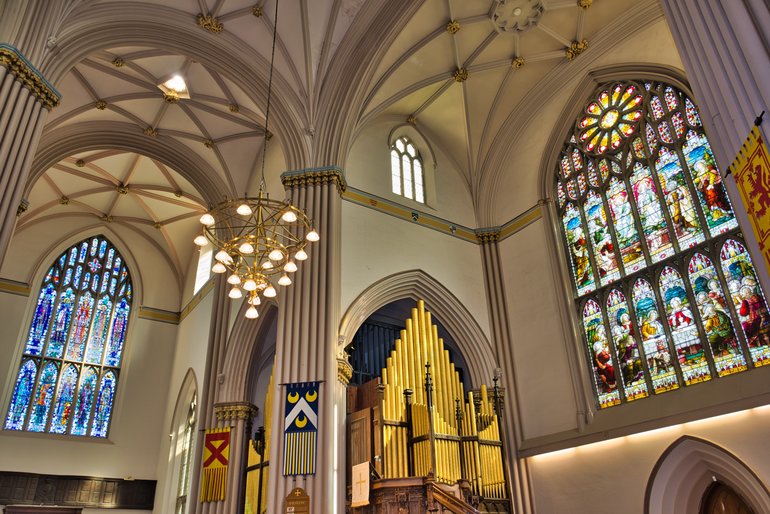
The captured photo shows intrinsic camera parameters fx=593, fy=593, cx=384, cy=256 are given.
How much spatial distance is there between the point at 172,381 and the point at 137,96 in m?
8.77

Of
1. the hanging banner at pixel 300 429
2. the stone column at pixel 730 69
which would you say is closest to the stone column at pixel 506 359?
the hanging banner at pixel 300 429

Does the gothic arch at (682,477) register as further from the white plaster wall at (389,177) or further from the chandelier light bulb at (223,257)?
the chandelier light bulb at (223,257)

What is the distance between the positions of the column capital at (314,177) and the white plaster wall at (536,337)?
4365 mm

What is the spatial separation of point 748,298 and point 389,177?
292 inches

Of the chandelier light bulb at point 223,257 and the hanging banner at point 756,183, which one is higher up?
the chandelier light bulb at point 223,257

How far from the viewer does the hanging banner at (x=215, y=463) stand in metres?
11.8

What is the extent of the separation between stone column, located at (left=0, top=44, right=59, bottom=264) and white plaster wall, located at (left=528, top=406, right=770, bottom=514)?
9.53m

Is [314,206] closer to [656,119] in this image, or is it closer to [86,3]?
[86,3]

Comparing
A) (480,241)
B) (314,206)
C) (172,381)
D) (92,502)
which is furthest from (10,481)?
(480,241)

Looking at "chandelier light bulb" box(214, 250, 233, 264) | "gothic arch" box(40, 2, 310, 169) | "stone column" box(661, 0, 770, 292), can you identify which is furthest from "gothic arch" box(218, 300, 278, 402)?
"stone column" box(661, 0, 770, 292)

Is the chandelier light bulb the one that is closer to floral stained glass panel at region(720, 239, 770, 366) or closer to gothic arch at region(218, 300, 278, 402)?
gothic arch at region(218, 300, 278, 402)

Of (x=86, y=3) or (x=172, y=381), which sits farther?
(x=172, y=381)

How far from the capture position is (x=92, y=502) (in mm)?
15688

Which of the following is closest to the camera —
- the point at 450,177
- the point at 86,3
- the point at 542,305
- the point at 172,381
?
the point at 86,3
